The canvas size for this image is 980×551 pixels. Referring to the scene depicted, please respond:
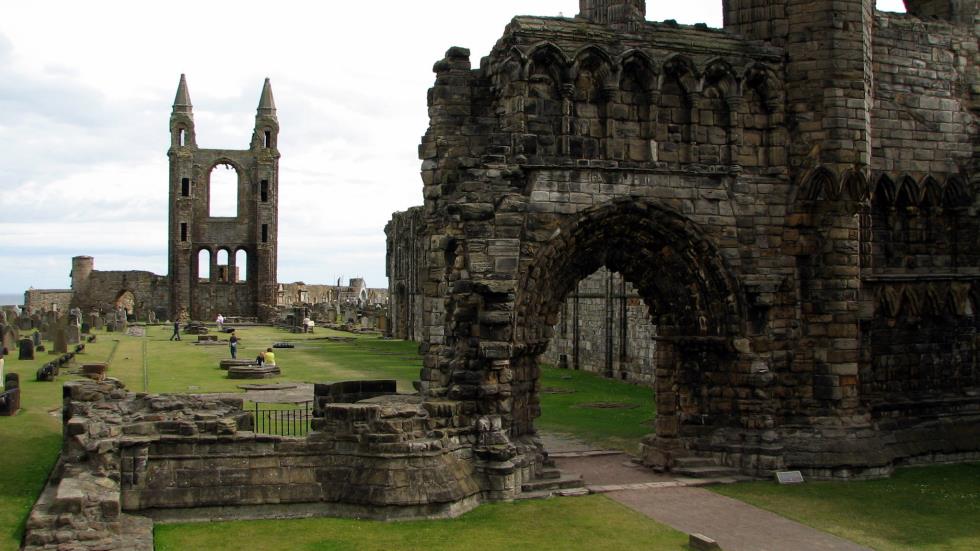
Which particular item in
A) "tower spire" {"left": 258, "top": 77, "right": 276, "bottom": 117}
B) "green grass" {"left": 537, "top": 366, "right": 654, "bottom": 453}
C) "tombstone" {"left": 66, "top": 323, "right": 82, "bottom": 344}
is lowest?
"green grass" {"left": 537, "top": 366, "right": 654, "bottom": 453}

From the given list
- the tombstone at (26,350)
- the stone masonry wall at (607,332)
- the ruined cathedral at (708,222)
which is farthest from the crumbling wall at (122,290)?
the ruined cathedral at (708,222)

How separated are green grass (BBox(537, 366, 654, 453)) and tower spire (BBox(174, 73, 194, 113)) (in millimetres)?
50966

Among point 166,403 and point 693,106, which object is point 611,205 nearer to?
point 693,106

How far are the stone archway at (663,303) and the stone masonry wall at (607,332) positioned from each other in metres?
10.8

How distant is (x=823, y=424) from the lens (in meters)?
15.4

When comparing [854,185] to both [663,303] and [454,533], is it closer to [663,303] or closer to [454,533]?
[663,303]

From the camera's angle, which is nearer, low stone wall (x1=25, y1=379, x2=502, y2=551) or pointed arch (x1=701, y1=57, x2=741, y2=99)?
low stone wall (x1=25, y1=379, x2=502, y2=551)

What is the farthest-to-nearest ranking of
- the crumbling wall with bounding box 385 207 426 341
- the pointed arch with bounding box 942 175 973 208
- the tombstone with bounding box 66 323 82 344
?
the crumbling wall with bounding box 385 207 426 341 < the tombstone with bounding box 66 323 82 344 < the pointed arch with bounding box 942 175 973 208

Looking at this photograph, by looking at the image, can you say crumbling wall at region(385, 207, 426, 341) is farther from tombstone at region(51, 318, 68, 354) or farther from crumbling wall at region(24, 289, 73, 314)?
crumbling wall at region(24, 289, 73, 314)

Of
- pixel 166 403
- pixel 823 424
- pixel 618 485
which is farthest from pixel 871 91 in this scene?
pixel 166 403

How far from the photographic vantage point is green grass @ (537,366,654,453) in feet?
63.3

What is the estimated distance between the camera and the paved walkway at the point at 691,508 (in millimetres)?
11578

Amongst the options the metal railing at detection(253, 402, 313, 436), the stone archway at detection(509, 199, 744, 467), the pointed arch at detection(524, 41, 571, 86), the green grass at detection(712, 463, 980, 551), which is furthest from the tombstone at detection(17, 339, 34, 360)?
the green grass at detection(712, 463, 980, 551)

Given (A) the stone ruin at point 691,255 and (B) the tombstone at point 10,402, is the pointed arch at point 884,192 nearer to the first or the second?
(A) the stone ruin at point 691,255
